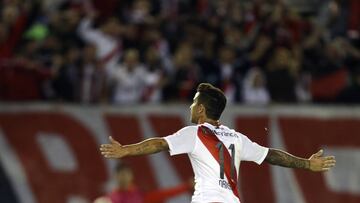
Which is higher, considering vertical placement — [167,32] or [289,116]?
[167,32]

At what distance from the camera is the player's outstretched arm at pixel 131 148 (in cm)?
822

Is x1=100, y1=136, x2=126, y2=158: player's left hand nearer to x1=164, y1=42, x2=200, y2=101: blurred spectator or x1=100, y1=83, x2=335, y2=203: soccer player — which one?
x1=100, y1=83, x2=335, y2=203: soccer player

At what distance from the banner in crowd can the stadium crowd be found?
9.0 inches

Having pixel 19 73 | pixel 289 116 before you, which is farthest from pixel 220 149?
pixel 19 73

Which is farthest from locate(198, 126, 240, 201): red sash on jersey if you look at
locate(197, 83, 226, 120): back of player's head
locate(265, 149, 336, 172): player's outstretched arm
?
locate(265, 149, 336, 172): player's outstretched arm

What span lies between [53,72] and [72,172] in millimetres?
1542

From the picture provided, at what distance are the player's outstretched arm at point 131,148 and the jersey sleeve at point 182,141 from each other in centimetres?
5

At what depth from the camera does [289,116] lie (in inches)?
585

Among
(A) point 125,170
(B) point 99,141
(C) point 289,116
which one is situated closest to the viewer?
(A) point 125,170

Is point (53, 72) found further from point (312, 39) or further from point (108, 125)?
point (312, 39)

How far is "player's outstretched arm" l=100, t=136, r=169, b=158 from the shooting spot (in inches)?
324

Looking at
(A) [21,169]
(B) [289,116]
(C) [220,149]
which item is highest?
(C) [220,149]

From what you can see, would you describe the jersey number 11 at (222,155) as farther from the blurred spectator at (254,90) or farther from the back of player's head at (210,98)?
the blurred spectator at (254,90)

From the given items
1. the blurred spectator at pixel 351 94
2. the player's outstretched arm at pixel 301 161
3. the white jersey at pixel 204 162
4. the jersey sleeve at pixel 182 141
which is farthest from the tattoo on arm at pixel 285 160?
the blurred spectator at pixel 351 94
